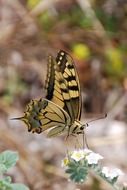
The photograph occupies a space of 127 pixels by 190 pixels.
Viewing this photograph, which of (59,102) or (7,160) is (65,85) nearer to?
(59,102)

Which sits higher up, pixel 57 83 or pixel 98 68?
pixel 98 68

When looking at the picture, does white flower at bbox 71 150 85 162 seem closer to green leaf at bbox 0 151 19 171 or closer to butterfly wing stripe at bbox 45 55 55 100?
green leaf at bbox 0 151 19 171

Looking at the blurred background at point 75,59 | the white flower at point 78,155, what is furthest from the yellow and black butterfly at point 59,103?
the blurred background at point 75,59

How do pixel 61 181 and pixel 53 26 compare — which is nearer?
pixel 61 181

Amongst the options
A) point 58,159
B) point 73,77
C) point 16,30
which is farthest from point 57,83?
point 16,30

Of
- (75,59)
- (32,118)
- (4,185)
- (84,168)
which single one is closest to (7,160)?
(4,185)

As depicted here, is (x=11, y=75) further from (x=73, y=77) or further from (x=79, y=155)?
(x=79, y=155)

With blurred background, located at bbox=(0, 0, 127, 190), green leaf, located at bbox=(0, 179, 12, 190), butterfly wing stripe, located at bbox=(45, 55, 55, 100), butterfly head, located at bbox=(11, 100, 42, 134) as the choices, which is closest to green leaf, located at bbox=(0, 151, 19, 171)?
green leaf, located at bbox=(0, 179, 12, 190)

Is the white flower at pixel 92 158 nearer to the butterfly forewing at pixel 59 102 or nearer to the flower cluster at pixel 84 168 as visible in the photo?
the flower cluster at pixel 84 168
